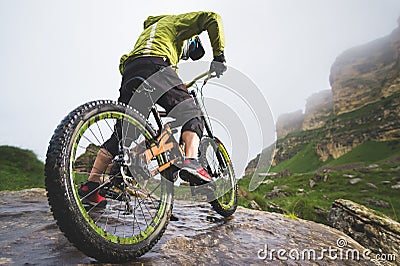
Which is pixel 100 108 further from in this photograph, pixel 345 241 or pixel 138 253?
pixel 345 241

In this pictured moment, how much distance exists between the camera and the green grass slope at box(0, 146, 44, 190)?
461 inches

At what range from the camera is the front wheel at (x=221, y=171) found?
4802mm

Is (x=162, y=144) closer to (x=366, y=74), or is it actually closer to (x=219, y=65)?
(x=219, y=65)

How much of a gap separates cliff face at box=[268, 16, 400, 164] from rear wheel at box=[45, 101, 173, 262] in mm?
107109

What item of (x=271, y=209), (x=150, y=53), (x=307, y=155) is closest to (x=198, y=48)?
(x=150, y=53)

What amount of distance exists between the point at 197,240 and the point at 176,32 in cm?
282

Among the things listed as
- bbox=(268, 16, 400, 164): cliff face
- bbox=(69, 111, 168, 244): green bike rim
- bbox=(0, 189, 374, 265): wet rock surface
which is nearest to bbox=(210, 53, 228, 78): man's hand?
bbox=(69, 111, 168, 244): green bike rim

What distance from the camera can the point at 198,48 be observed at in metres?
4.42

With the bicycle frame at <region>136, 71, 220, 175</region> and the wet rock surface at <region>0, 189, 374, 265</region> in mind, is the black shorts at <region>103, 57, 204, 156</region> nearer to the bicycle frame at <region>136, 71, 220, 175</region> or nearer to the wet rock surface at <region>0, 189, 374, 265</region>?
the bicycle frame at <region>136, 71, 220, 175</region>

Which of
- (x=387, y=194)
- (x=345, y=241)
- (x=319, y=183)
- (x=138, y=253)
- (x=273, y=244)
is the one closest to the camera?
(x=138, y=253)

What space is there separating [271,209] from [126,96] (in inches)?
365

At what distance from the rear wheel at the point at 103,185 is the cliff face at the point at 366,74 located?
13637cm

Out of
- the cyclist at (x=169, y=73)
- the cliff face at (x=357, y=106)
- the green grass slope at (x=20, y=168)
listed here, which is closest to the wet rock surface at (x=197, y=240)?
the cyclist at (x=169, y=73)

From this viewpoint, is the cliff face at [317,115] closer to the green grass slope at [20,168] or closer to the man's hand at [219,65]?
the green grass slope at [20,168]
